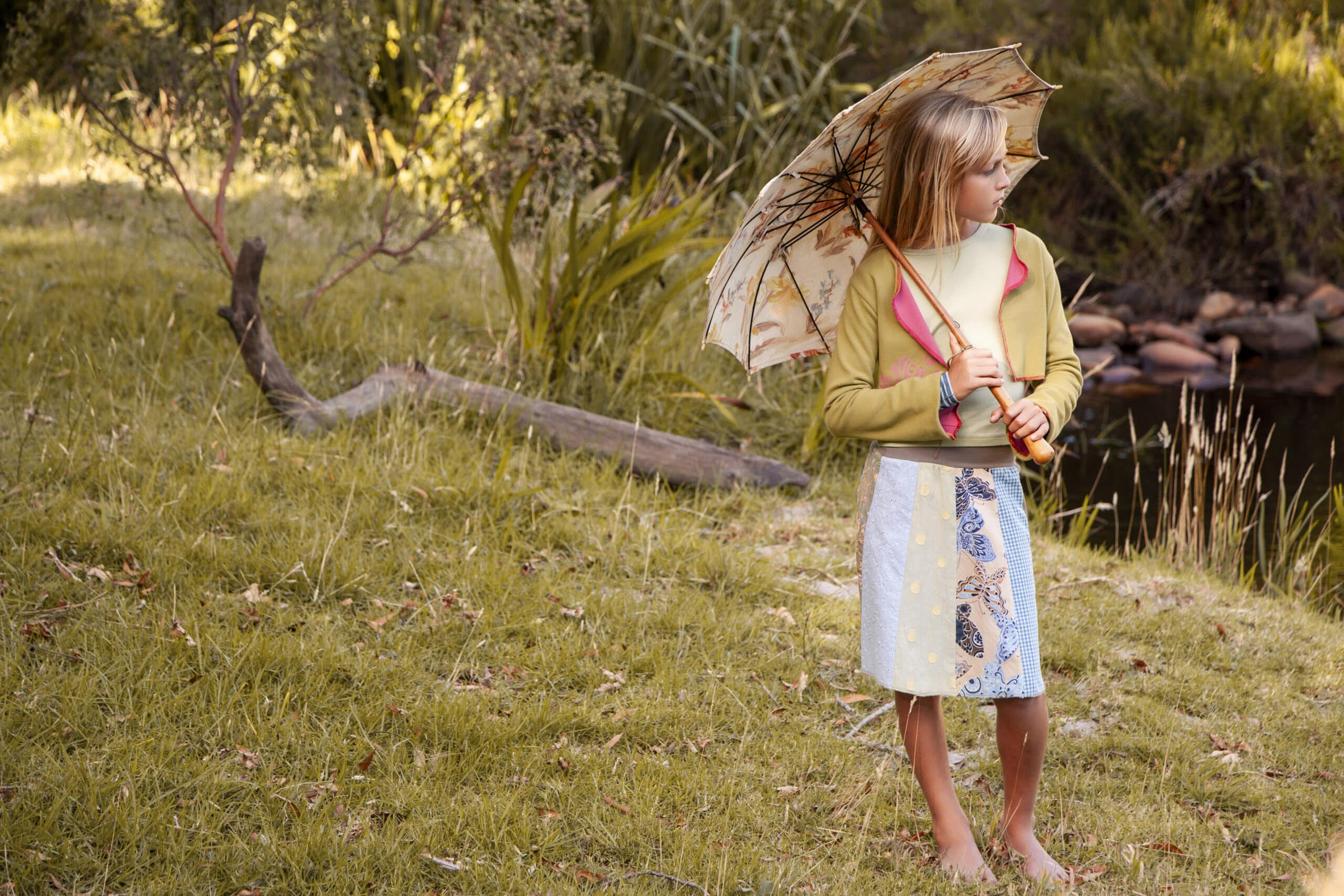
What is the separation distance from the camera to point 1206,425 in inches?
316

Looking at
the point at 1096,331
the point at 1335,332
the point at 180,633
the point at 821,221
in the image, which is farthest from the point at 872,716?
the point at 1335,332

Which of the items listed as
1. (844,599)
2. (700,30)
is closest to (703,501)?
(844,599)

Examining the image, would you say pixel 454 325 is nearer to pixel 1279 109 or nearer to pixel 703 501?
pixel 703 501

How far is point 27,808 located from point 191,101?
431 centimetres

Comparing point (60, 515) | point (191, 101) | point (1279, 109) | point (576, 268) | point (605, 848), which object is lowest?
point (605, 848)

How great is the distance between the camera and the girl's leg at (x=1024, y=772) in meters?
2.40

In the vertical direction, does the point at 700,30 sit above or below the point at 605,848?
above

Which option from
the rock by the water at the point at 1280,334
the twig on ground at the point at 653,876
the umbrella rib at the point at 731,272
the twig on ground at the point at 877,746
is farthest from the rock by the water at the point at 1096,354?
the twig on ground at the point at 653,876

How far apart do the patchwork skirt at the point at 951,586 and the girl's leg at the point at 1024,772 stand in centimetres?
8

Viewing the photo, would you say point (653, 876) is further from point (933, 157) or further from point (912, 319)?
point (933, 157)

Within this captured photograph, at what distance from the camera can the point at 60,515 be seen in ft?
11.5

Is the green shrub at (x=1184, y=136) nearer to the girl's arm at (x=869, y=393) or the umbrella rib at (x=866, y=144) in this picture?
the umbrella rib at (x=866, y=144)

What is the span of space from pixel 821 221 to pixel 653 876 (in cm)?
153

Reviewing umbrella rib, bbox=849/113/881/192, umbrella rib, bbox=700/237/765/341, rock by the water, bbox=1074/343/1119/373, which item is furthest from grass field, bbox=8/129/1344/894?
rock by the water, bbox=1074/343/1119/373
